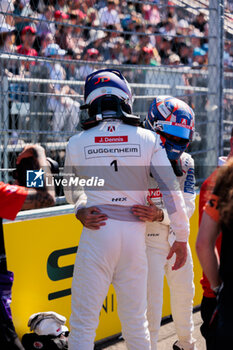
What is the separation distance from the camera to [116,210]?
306 cm

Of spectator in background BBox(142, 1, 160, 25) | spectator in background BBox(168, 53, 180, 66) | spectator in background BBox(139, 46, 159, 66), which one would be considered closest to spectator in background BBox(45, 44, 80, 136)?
spectator in background BBox(139, 46, 159, 66)

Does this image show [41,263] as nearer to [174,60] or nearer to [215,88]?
[215,88]

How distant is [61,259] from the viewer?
4.05 metres

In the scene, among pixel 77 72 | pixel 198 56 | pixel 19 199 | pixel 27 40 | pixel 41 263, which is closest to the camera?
pixel 19 199

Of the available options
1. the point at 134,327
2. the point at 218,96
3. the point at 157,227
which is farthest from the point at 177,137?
the point at 218,96

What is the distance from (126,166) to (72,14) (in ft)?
13.9

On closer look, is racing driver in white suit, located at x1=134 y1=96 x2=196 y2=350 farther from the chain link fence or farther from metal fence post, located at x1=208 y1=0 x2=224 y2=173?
metal fence post, located at x1=208 y1=0 x2=224 y2=173

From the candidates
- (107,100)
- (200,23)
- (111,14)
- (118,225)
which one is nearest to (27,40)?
(111,14)

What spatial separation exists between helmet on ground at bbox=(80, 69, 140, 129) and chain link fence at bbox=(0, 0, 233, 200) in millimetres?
889

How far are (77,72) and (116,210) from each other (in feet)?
8.50

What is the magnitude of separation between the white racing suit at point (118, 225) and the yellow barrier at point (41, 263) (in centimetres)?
80

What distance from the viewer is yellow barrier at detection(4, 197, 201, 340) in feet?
12.3

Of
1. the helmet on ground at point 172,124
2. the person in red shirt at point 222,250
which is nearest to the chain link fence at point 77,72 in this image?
the helmet on ground at point 172,124

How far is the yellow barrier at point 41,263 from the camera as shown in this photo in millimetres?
3754
